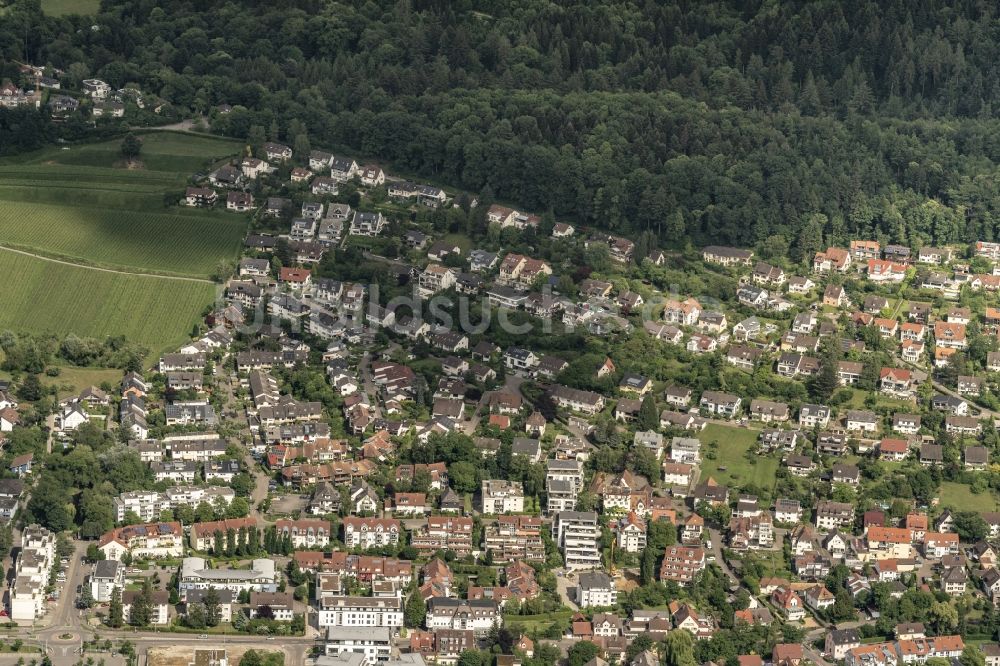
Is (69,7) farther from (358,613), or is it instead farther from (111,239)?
(358,613)

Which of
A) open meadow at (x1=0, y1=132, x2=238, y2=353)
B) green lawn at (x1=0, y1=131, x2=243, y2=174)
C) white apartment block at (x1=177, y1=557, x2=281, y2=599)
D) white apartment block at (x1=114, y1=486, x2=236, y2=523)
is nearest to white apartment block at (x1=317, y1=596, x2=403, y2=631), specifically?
white apartment block at (x1=177, y1=557, x2=281, y2=599)

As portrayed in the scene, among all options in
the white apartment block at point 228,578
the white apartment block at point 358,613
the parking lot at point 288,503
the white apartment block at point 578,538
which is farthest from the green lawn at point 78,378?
the white apartment block at point 578,538

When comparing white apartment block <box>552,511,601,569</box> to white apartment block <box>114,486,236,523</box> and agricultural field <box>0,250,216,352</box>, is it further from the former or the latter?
agricultural field <box>0,250,216,352</box>

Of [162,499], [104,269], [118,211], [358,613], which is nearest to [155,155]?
[118,211]

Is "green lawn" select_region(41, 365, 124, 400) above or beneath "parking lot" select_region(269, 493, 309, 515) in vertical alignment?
above

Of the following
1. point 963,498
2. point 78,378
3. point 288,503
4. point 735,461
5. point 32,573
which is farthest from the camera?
point 78,378

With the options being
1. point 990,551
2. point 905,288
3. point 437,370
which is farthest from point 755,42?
point 990,551
